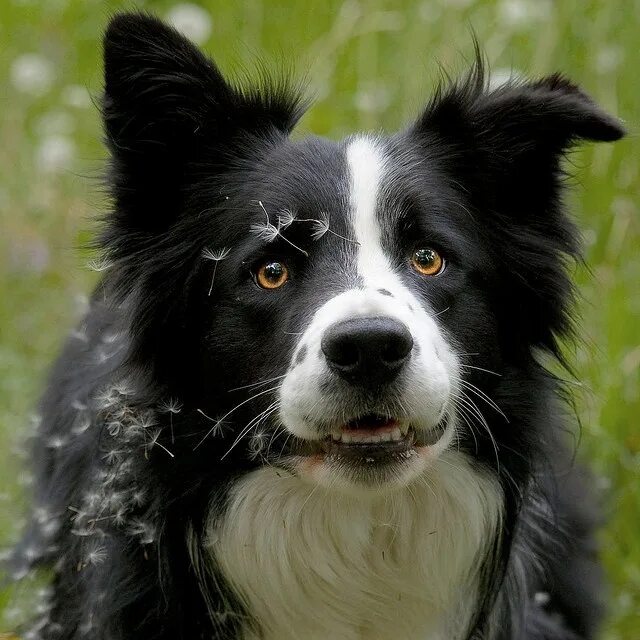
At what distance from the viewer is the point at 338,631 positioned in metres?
3.41

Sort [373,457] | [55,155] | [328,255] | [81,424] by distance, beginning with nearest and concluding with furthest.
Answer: [373,457] < [328,255] < [81,424] < [55,155]

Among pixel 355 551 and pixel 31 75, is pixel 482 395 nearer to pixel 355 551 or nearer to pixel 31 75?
pixel 355 551

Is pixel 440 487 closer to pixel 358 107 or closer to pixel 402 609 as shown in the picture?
pixel 402 609

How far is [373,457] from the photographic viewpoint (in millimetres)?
2971

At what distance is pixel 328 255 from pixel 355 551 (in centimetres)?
86

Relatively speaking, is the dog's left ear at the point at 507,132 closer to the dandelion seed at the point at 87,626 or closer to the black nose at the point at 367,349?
the black nose at the point at 367,349

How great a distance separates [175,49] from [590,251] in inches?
118

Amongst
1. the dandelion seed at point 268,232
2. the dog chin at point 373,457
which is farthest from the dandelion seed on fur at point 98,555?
the dandelion seed at point 268,232

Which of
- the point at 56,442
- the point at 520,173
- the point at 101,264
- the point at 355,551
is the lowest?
the point at 56,442

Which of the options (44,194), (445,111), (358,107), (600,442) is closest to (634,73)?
(358,107)

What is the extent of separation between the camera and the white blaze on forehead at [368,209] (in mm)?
3037

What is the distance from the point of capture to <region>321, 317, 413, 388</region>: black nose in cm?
273

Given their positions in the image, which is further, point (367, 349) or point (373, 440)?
point (373, 440)

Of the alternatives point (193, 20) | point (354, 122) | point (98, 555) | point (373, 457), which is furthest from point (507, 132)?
point (193, 20)
